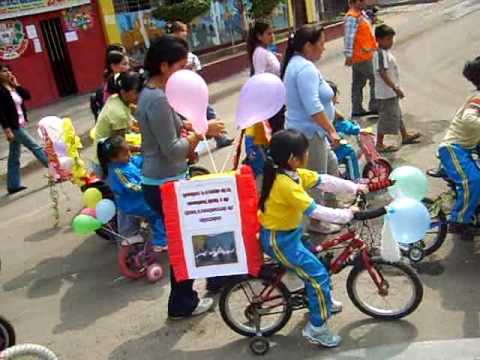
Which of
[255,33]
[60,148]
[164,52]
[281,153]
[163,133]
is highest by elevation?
[164,52]

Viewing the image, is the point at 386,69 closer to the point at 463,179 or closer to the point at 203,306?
the point at 463,179

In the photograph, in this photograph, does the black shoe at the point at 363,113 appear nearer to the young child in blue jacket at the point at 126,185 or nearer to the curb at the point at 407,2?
the young child in blue jacket at the point at 126,185

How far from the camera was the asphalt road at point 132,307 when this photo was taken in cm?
359

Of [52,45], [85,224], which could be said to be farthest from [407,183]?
[52,45]

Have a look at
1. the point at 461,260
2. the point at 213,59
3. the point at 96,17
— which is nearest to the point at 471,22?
the point at 213,59

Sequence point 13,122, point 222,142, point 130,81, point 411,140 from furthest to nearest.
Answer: point 222,142
point 13,122
point 411,140
point 130,81

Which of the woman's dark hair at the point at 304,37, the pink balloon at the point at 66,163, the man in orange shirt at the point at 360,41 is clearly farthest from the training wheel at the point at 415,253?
the man in orange shirt at the point at 360,41

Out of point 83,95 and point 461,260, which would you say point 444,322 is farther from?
point 83,95

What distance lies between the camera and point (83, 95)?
13109 millimetres

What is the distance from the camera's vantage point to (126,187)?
15.6 feet

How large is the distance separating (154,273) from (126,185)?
754 millimetres

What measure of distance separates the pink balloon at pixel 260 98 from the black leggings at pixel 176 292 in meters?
0.76

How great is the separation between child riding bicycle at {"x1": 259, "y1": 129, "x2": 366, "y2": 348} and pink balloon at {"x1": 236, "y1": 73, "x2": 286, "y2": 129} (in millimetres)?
480

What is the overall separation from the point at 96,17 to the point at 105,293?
10.1 meters
